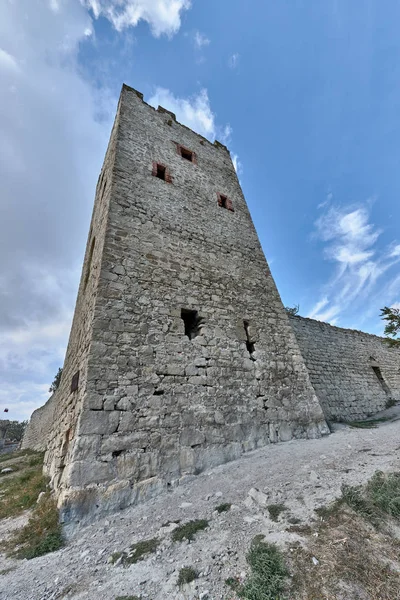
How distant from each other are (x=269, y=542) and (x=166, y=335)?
357 cm

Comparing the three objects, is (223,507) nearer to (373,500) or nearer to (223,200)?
(373,500)

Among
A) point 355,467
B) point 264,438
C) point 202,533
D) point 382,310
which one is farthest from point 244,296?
point 382,310

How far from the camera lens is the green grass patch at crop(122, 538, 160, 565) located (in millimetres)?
2628

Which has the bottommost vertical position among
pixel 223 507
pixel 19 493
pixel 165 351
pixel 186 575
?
pixel 186 575

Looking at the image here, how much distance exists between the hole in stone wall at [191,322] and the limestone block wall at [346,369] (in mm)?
6722

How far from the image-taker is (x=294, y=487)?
3613 mm

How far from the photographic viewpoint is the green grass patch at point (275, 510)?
9.75ft

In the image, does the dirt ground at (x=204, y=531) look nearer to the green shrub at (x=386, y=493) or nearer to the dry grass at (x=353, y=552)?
the dry grass at (x=353, y=552)

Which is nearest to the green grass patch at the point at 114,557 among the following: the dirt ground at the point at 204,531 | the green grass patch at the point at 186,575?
the dirt ground at the point at 204,531

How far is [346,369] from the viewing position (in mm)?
12148

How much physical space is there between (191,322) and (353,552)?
463cm

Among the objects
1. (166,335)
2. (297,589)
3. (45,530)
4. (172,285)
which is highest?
(172,285)

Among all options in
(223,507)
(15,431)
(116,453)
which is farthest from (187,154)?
(15,431)

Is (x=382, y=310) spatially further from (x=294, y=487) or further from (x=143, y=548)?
(x=143, y=548)
